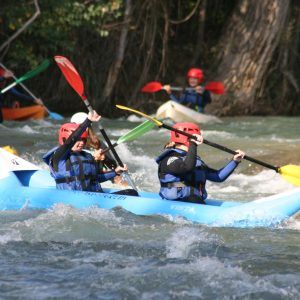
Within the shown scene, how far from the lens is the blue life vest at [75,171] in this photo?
6.80 m

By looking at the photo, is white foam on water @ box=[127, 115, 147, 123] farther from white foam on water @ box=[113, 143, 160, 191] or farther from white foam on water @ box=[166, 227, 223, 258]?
white foam on water @ box=[166, 227, 223, 258]

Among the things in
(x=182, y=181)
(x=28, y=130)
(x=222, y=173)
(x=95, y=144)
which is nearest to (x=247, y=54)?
(x=28, y=130)

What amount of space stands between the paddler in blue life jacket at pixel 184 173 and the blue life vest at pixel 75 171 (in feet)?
1.93

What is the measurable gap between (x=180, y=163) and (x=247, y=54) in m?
9.16

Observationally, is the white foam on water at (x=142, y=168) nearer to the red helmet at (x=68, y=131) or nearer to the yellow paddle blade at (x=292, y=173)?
the yellow paddle blade at (x=292, y=173)

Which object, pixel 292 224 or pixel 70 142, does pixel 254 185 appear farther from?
pixel 70 142

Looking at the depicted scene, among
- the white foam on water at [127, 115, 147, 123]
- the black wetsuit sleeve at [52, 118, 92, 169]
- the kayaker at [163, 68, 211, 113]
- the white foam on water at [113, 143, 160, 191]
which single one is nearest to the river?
the black wetsuit sleeve at [52, 118, 92, 169]

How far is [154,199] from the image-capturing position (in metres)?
6.70

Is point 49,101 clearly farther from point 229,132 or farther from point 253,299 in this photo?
point 253,299

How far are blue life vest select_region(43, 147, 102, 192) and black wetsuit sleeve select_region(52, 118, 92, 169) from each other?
0.10 metres

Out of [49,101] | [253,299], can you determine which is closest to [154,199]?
[253,299]

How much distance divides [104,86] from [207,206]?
8780 millimetres

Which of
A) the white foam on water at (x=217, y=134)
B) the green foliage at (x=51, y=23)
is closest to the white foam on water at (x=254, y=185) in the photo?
the white foam on water at (x=217, y=134)

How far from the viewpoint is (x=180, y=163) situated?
658 centimetres
